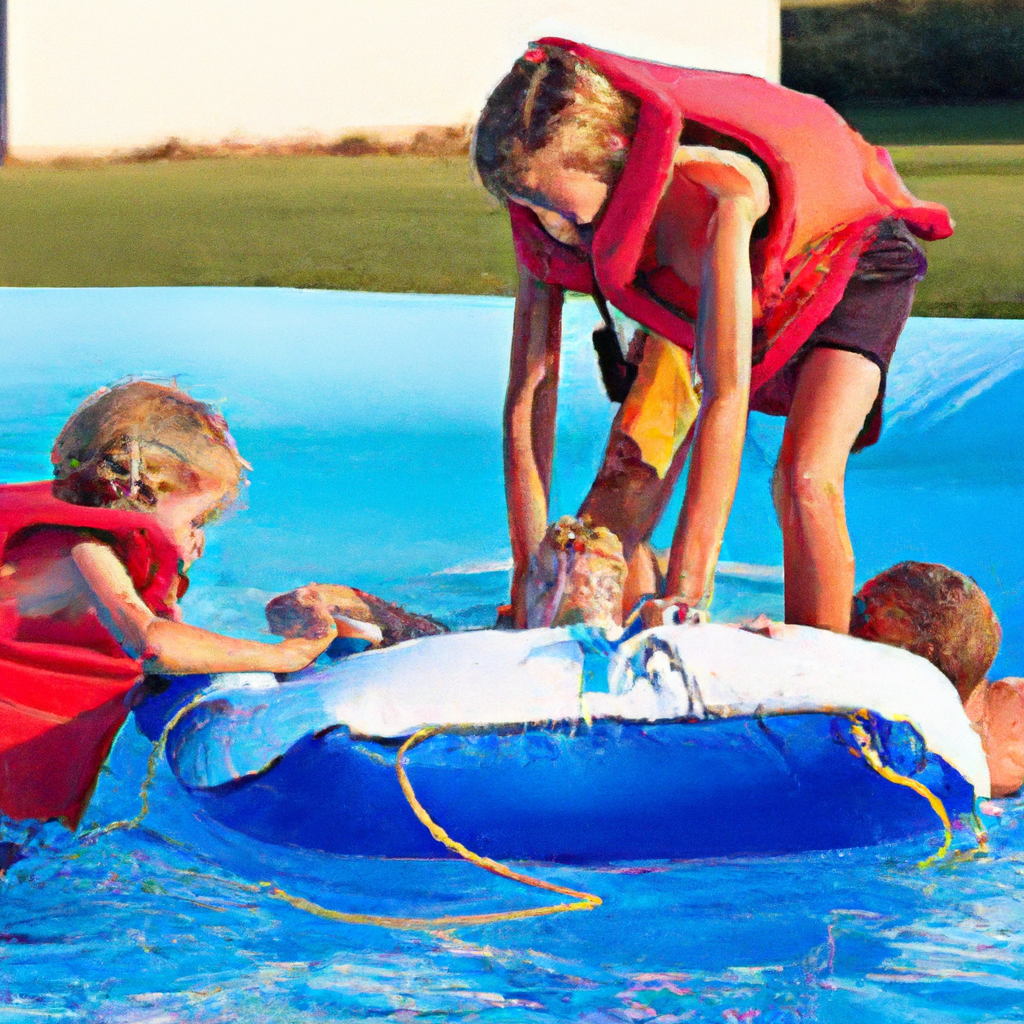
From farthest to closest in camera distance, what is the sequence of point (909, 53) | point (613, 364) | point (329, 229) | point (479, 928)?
point (909, 53) → point (329, 229) → point (613, 364) → point (479, 928)

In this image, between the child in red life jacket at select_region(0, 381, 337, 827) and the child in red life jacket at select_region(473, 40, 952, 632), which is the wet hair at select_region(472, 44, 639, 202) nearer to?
the child in red life jacket at select_region(473, 40, 952, 632)

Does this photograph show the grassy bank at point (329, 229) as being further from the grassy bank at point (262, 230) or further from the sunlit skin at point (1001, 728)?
the sunlit skin at point (1001, 728)

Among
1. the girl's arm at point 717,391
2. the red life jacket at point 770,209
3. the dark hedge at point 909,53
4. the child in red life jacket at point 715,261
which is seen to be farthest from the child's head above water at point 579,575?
the dark hedge at point 909,53

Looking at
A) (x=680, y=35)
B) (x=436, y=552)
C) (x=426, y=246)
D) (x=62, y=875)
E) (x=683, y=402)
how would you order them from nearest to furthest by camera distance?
(x=62, y=875), (x=683, y=402), (x=436, y=552), (x=426, y=246), (x=680, y=35)

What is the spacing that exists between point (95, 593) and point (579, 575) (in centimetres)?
64

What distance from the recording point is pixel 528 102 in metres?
1.79

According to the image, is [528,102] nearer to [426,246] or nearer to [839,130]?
[839,130]

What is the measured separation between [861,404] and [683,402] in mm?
360

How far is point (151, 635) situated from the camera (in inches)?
66.6

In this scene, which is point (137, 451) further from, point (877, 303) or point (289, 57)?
point (289, 57)

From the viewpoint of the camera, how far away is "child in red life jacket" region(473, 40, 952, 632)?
70.1 inches

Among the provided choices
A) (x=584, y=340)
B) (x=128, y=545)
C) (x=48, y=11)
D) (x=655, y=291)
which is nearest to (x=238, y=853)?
(x=128, y=545)

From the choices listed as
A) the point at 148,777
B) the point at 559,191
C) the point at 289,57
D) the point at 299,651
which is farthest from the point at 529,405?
the point at 289,57

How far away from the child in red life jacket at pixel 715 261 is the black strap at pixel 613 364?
0.06m
